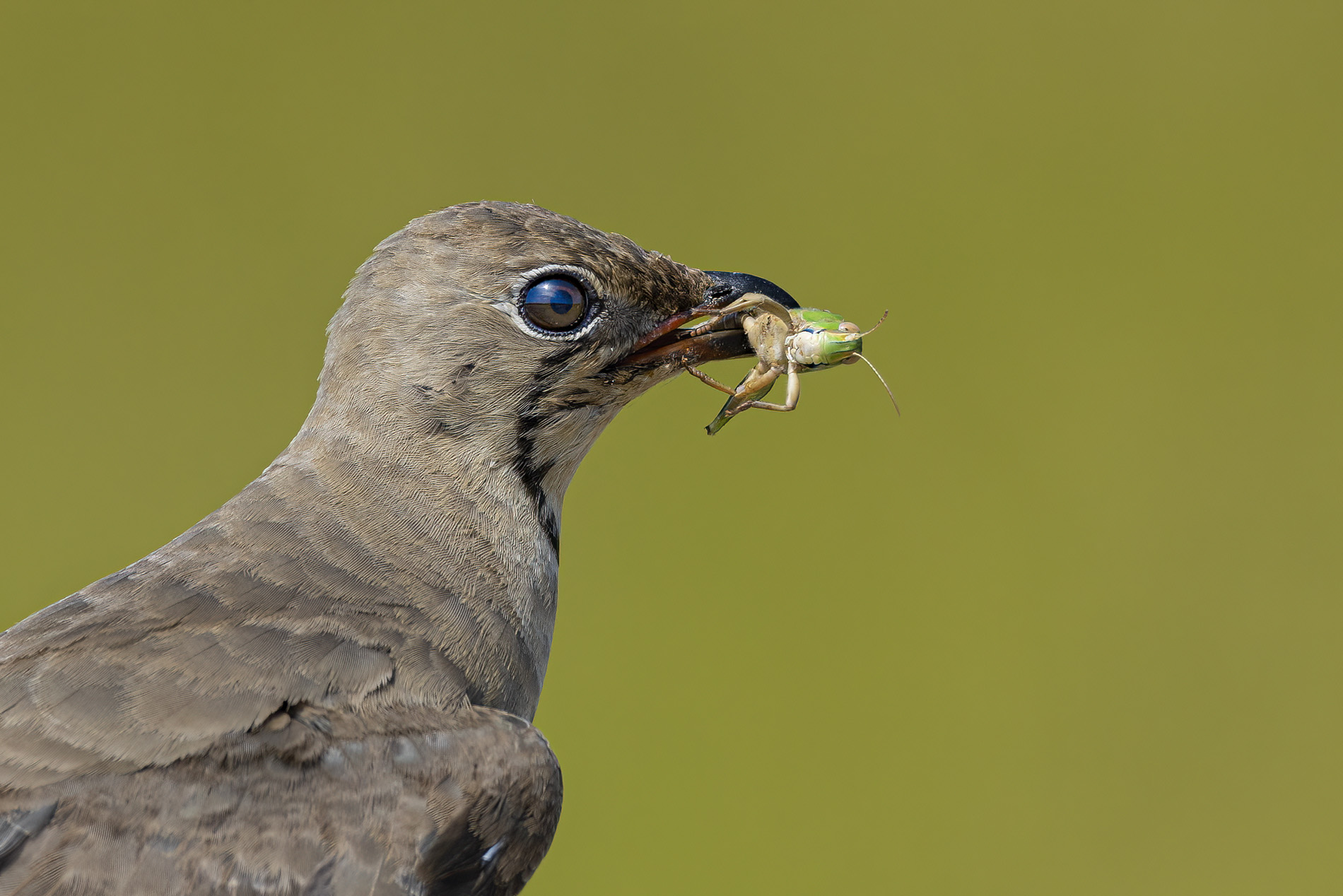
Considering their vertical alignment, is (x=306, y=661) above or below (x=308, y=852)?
above

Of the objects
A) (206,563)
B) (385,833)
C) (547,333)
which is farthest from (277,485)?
(385,833)

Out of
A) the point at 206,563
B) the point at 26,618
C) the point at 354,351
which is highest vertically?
the point at 354,351

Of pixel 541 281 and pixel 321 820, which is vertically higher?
pixel 541 281

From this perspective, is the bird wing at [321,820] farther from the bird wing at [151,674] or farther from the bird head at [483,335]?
the bird head at [483,335]

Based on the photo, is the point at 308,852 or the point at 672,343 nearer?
the point at 308,852

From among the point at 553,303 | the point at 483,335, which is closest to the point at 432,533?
the point at 483,335

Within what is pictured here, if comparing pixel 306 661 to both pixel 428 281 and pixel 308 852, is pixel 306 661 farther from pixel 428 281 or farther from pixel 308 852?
pixel 428 281

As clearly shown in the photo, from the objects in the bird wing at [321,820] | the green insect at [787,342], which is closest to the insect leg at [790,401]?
the green insect at [787,342]

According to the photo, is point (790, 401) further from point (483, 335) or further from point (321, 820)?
point (321, 820)
